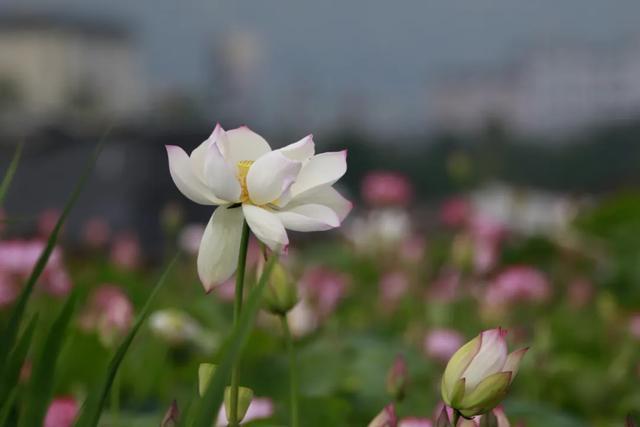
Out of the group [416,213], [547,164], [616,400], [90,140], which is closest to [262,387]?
[616,400]

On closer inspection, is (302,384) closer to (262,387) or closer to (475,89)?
(262,387)

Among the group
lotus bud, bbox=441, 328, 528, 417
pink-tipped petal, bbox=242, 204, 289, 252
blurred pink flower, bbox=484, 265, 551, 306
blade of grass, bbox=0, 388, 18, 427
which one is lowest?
blurred pink flower, bbox=484, 265, 551, 306

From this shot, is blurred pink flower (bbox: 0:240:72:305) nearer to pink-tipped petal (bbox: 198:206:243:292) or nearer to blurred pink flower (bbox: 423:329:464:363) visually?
blurred pink flower (bbox: 423:329:464:363)

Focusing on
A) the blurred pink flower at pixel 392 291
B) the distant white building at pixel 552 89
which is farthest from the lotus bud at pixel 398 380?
the distant white building at pixel 552 89

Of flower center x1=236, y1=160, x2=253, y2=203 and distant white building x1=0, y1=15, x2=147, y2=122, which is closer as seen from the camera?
flower center x1=236, y1=160, x2=253, y2=203

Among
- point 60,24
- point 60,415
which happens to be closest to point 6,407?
point 60,415

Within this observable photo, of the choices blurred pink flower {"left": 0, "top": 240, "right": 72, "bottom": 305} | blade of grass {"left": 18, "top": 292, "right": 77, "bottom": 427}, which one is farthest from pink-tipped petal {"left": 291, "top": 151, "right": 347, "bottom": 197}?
blurred pink flower {"left": 0, "top": 240, "right": 72, "bottom": 305}

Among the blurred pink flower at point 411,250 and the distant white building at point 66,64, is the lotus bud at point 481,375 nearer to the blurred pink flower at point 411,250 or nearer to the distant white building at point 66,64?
the blurred pink flower at point 411,250
